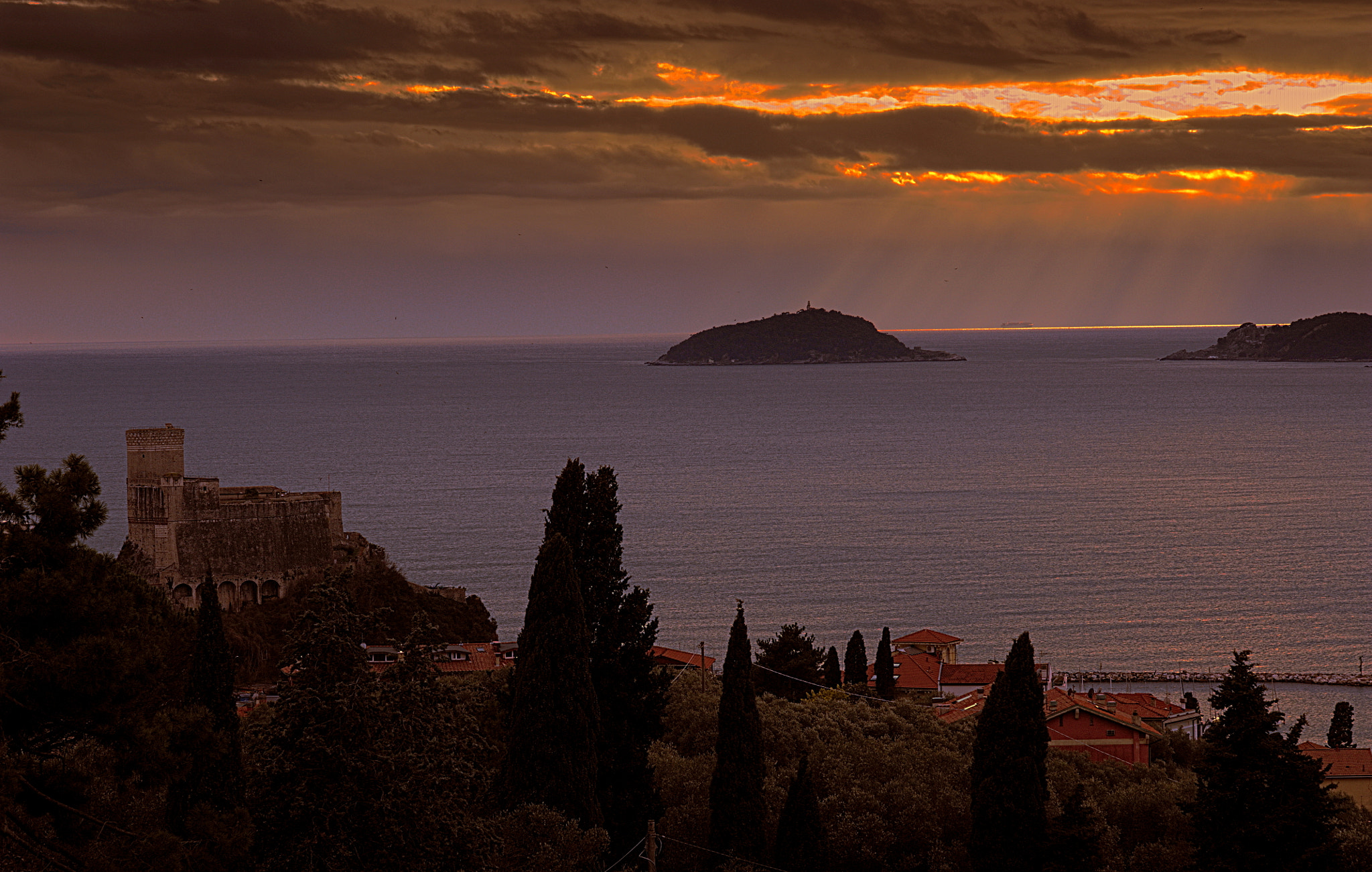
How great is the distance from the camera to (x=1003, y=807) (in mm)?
21125

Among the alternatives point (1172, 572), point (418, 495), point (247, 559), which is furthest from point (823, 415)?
point (247, 559)

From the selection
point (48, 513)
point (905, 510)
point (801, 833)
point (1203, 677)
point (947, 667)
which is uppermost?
point (48, 513)

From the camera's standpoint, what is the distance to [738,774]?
70.4 feet

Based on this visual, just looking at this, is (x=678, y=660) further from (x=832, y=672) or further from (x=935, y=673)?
(x=935, y=673)

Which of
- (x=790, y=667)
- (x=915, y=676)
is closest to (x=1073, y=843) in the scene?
(x=790, y=667)

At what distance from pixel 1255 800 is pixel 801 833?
6.80m

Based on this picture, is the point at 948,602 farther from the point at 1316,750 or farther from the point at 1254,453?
the point at 1254,453

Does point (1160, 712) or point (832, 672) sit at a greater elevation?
point (832, 672)

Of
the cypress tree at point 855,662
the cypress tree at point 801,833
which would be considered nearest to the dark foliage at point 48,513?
the cypress tree at point 801,833

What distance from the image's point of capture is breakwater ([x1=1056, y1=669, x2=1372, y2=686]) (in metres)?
47.9

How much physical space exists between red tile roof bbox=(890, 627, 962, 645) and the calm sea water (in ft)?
5.92

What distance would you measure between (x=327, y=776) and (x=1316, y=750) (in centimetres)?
2771

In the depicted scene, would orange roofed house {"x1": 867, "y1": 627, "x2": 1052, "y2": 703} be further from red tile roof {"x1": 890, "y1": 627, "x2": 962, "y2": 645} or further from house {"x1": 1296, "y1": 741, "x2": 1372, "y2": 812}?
house {"x1": 1296, "y1": 741, "x2": 1372, "y2": 812}

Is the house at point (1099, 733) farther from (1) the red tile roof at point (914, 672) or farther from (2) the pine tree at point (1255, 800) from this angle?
(2) the pine tree at point (1255, 800)
